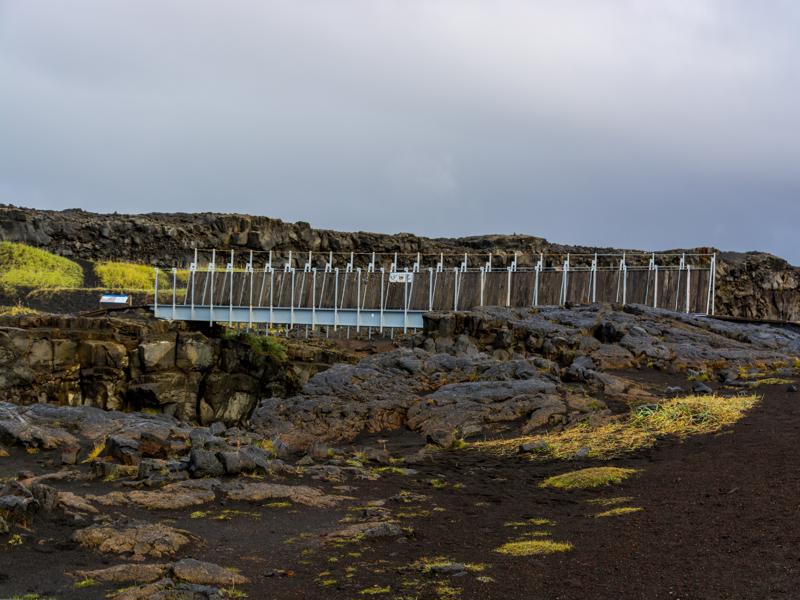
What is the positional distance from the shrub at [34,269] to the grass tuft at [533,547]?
180 ft

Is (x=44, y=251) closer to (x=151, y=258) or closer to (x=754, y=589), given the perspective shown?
(x=151, y=258)

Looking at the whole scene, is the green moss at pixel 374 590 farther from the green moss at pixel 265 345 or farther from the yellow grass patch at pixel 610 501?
the green moss at pixel 265 345

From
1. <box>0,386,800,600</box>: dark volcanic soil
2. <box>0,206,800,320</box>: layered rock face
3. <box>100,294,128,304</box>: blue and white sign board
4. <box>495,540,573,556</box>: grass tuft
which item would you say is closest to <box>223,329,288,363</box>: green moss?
<box>100,294,128,304</box>: blue and white sign board

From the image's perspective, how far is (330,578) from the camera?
9.38m

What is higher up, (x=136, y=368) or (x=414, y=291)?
(x=414, y=291)

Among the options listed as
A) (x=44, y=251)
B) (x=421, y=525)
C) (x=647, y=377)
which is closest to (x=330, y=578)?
(x=421, y=525)

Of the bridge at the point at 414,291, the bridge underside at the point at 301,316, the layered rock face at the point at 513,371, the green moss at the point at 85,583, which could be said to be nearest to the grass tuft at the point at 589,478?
the layered rock face at the point at 513,371

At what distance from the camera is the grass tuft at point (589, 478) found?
13508mm

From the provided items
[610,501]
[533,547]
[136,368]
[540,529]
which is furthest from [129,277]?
[533,547]

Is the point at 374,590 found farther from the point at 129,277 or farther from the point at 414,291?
the point at 129,277

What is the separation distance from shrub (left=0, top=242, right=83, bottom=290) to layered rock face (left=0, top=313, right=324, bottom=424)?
20.7 meters

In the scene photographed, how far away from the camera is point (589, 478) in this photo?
13.7 metres

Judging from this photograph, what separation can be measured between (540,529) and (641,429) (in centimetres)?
670

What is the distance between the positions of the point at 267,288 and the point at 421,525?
34.0 meters
